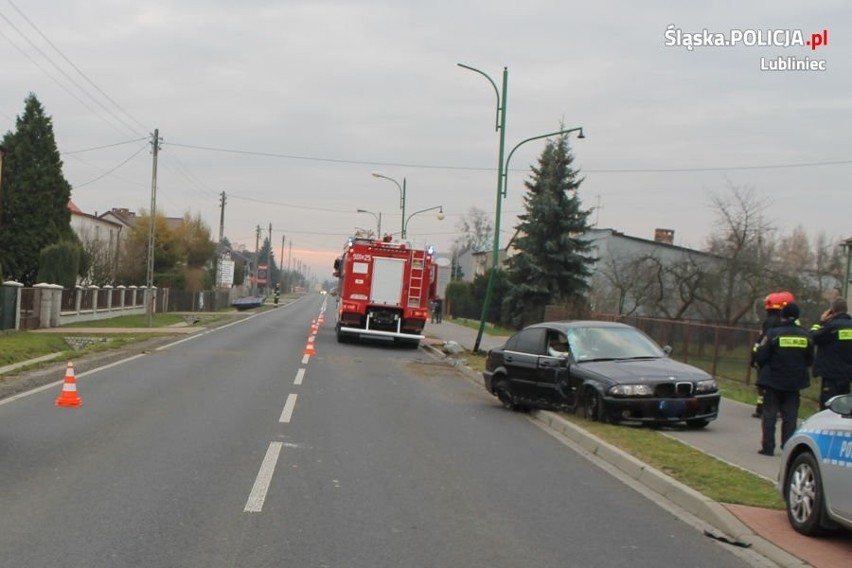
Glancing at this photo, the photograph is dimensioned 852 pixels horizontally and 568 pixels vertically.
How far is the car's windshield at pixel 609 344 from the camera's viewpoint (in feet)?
42.1

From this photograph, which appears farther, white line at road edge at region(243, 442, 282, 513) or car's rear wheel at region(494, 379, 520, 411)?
car's rear wheel at region(494, 379, 520, 411)

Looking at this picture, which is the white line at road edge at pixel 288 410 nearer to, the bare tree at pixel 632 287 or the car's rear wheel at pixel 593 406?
the car's rear wheel at pixel 593 406

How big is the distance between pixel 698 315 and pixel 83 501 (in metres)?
34.4

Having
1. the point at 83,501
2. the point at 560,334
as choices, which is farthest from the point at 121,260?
the point at 83,501

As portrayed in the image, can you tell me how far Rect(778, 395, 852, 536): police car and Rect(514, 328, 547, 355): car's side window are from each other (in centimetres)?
656

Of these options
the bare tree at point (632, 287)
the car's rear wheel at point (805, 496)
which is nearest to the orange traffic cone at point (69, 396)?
the car's rear wheel at point (805, 496)

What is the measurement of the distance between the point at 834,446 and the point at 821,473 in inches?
9.4

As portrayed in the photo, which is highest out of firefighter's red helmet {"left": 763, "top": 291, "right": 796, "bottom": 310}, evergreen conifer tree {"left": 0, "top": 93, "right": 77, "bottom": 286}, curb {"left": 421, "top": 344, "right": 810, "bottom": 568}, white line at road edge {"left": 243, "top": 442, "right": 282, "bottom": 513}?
evergreen conifer tree {"left": 0, "top": 93, "right": 77, "bottom": 286}

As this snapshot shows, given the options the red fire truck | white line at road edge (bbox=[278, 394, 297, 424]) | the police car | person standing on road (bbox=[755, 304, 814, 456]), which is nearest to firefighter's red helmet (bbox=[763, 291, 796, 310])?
person standing on road (bbox=[755, 304, 814, 456])

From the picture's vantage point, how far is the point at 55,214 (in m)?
48.6

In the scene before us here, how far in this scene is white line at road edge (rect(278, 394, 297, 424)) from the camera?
1152 cm

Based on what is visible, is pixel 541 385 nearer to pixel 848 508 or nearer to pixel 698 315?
pixel 848 508

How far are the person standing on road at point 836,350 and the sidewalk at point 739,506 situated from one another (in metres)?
1.13

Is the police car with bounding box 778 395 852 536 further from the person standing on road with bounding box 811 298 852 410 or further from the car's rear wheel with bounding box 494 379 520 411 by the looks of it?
the car's rear wheel with bounding box 494 379 520 411
